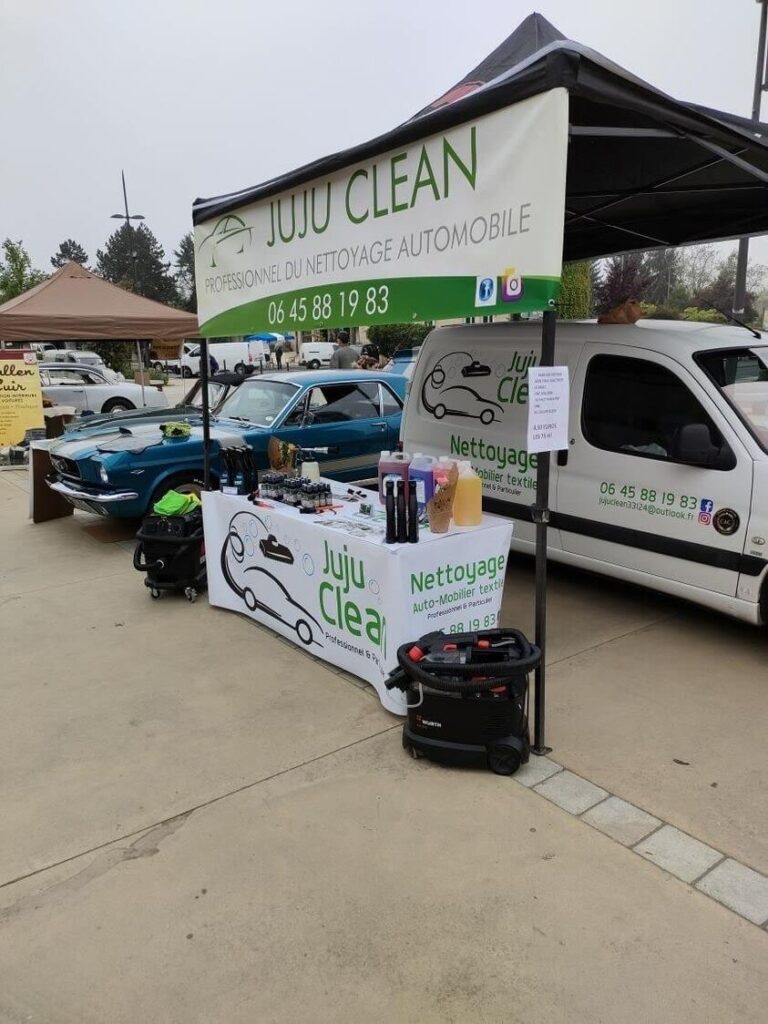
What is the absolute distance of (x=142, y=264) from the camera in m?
97.7

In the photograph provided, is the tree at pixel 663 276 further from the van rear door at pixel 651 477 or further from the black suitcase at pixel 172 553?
the black suitcase at pixel 172 553

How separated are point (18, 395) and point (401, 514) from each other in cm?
1063

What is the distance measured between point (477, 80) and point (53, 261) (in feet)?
417

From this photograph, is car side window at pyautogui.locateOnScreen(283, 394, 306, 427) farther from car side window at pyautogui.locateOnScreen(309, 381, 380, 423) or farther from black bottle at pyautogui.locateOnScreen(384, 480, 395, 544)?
black bottle at pyautogui.locateOnScreen(384, 480, 395, 544)

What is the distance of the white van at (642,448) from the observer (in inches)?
164

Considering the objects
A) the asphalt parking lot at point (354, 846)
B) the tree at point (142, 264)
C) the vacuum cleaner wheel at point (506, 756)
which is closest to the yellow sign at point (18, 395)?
the asphalt parking lot at point (354, 846)

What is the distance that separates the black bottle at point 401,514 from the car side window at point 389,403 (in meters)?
4.57

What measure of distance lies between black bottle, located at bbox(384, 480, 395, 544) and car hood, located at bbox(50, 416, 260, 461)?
143 inches

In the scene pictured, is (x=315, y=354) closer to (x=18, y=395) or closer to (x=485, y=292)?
(x=18, y=395)

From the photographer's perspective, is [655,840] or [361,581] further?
[361,581]

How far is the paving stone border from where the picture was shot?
8.11 feet

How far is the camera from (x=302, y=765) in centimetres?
330

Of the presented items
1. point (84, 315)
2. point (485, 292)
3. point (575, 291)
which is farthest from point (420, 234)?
point (575, 291)

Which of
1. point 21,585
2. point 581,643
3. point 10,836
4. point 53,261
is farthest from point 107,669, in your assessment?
point 53,261
